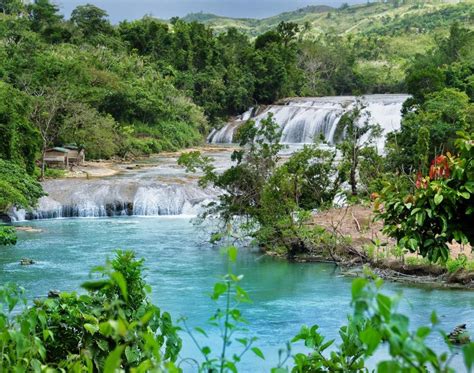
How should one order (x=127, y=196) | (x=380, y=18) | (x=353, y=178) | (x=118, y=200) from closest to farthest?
(x=353, y=178) < (x=118, y=200) < (x=127, y=196) < (x=380, y=18)

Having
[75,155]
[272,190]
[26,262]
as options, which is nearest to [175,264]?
[272,190]

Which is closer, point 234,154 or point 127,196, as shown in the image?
point 234,154

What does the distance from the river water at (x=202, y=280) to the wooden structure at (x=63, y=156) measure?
293 inches

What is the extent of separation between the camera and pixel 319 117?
1431 inches

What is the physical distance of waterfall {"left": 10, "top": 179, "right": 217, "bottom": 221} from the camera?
73.7 ft

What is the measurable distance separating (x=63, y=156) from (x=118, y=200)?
600 centimetres

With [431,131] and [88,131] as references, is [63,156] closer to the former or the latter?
[88,131]

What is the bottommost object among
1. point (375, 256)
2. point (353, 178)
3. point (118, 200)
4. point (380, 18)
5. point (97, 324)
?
point (375, 256)

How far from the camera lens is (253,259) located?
642 inches

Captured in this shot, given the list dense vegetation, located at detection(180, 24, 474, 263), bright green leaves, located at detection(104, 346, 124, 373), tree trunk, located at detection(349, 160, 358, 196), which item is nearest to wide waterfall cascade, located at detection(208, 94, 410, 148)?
dense vegetation, located at detection(180, 24, 474, 263)

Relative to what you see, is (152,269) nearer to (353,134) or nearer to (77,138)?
(353,134)

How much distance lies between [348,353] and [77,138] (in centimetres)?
2597

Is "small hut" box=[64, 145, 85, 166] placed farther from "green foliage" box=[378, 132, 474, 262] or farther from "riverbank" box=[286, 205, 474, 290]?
"green foliage" box=[378, 132, 474, 262]

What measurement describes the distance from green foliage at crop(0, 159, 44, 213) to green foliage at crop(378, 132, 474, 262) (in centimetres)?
1396
